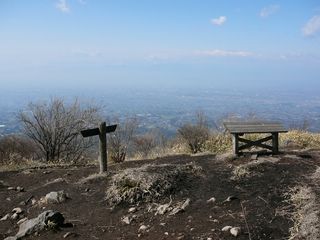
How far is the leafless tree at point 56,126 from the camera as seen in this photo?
621 inches

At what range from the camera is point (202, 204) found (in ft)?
24.9

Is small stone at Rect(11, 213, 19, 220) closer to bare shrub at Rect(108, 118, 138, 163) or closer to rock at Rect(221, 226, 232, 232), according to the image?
rock at Rect(221, 226, 232, 232)

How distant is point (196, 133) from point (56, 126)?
4895 millimetres

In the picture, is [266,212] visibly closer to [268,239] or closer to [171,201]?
[268,239]

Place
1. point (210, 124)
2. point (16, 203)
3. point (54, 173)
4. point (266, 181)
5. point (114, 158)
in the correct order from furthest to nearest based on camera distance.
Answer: point (210, 124) < point (114, 158) < point (54, 173) < point (16, 203) < point (266, 181)

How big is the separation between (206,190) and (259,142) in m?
2.95

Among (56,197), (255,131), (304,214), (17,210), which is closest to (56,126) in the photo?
(56,197)

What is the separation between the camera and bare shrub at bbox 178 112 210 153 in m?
15.2

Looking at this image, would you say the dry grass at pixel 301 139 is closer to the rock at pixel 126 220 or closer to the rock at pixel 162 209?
the rock at pixel 162 209

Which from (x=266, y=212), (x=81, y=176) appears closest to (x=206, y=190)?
(x=266, y=212)

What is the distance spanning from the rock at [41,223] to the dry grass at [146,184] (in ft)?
3.49

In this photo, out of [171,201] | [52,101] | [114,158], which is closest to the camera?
[171,201]

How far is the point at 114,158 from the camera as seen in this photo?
46.0 ft

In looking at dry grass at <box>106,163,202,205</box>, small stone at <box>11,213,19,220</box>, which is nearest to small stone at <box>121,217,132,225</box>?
dry grass at <box>106,163,202,205</box>
